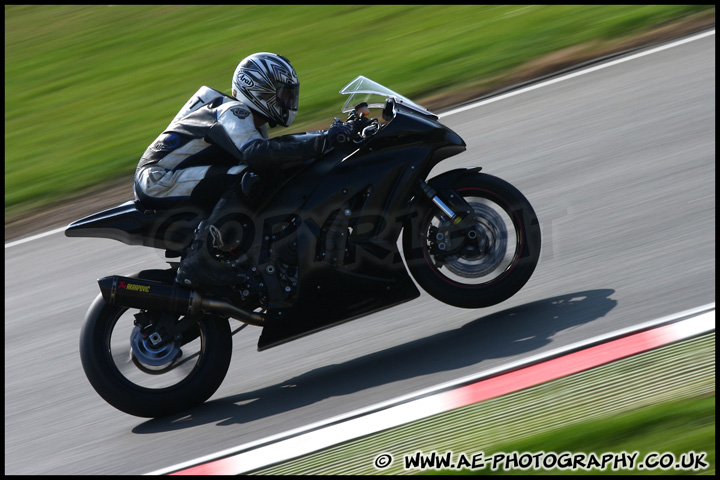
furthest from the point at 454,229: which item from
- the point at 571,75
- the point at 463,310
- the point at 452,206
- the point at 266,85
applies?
the point at 571,75

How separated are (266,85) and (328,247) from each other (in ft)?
3.06

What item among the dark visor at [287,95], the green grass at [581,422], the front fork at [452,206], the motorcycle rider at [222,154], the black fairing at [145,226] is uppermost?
the dark visor at [287,95]

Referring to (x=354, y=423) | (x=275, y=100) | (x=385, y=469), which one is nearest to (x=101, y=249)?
(x=275, y=100)

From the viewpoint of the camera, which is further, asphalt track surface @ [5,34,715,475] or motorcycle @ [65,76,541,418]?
motorcycle @ [65,76,541,418]

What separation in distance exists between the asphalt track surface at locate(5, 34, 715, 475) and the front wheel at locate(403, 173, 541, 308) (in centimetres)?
25

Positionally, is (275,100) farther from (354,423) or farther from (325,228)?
(354,423)

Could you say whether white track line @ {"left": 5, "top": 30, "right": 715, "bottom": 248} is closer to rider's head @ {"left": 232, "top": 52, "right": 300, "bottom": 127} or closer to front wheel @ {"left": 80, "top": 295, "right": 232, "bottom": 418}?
rider's head @ {"left": 232, "top": 52, "right": 300, "bottom": 127}

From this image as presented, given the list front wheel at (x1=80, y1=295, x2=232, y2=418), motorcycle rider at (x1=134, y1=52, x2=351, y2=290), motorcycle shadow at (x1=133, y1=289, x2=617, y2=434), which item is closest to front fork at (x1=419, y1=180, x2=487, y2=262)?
motorcycle shadow at (x1=133, y1=289, x2=617, y2=434)

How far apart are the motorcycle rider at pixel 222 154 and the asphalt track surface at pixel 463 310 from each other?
31.6 inches

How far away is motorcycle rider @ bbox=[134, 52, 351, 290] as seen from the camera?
16.6ft

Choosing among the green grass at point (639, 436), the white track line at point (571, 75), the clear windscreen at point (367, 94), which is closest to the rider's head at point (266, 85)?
the clear windscreen at point (367, 94)

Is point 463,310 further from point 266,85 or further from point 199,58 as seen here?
point 199,58

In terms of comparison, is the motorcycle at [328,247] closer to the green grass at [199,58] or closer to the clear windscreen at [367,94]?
the clear windscreen at [367,94]

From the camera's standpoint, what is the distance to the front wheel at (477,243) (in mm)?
5219
